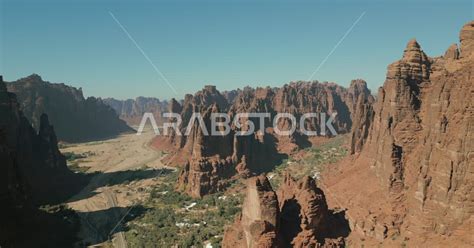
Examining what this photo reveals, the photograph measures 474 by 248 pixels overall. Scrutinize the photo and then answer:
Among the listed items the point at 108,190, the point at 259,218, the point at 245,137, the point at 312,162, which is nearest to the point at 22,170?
the point at 108,190

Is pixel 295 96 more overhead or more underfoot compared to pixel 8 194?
more overhead

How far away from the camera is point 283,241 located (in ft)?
111

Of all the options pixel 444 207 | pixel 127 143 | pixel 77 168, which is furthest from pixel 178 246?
pixel 127 143

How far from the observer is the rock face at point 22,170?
4006 centimetres

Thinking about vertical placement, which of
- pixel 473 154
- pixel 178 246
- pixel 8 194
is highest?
pixel 473 154

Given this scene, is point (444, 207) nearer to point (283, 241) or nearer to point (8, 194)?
point (283, 241)

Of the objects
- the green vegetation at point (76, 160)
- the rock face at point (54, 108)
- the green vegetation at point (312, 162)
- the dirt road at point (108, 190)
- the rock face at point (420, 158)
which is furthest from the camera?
the rock face at point (54, 108)

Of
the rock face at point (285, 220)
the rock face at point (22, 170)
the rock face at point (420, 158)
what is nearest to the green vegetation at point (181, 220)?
the rock face at point (285, 220)

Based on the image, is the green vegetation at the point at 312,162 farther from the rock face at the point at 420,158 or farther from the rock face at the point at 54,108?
the rock face at the point at 54,108

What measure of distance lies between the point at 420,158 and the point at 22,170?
58.1 metres

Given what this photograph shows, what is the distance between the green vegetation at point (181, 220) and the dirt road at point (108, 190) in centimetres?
364

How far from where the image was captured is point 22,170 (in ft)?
188

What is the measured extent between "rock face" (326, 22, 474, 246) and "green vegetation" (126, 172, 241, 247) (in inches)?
778

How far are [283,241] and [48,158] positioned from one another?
65561 millimetres
